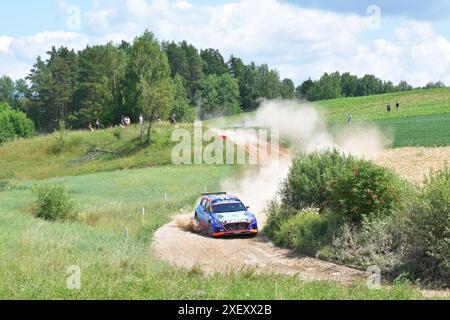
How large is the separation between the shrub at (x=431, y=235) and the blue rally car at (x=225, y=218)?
28.7ft

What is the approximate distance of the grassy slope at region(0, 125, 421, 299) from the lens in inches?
457

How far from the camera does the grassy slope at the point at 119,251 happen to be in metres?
11.6

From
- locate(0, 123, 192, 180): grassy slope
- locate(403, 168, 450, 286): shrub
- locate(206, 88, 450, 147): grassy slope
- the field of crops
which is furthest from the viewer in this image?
the field of crops

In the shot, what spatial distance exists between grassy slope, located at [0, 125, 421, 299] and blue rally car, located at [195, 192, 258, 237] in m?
2.59

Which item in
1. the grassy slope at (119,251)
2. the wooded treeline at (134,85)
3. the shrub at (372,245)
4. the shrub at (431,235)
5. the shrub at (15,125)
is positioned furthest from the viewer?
the shrub at (15,125)

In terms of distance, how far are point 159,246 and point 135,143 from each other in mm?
45579

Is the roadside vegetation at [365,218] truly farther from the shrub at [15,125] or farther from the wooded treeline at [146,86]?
the shrub at [15,125]

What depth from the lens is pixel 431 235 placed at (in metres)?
16.5

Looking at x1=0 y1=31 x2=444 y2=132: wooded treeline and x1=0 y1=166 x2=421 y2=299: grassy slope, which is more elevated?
x1=0 y1=31 x2=444 y2=132: wooded treeline

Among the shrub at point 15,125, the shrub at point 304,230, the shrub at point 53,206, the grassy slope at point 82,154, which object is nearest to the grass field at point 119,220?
the grassy slope at point 82,154

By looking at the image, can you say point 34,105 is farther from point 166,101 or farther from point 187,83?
point 166,101

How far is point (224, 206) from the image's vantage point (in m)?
26.5

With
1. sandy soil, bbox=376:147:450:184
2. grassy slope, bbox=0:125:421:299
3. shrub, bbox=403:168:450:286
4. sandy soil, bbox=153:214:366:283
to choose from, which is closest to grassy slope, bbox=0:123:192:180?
grassy slope, bbox=0:125:421:299

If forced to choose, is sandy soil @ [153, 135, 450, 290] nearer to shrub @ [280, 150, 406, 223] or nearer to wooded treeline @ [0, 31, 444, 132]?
shrub @ [280, 150, 406, 223]
